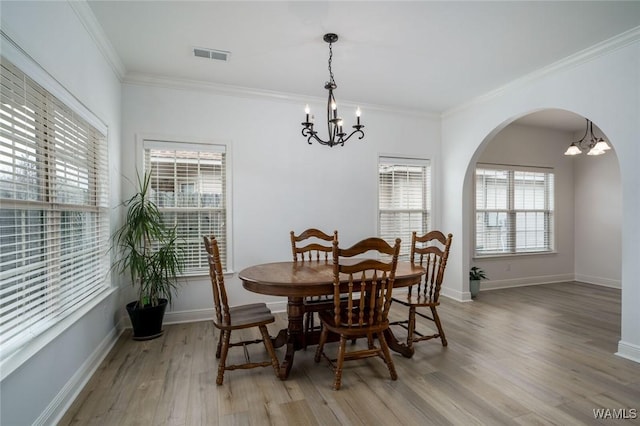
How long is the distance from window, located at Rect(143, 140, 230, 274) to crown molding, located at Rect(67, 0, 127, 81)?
80 cm

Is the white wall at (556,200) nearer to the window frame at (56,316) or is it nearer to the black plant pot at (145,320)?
the black plant pot at (145,320)

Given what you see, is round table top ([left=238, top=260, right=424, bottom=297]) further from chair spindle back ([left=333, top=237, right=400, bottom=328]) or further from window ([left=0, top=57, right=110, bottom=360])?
window ([left=0, top=57, right=110, bottom=360])

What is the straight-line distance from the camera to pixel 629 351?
9.25ft

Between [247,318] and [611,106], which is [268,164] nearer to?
[247,318]

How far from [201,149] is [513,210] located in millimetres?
5265

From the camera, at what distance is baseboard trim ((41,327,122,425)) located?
1905mm

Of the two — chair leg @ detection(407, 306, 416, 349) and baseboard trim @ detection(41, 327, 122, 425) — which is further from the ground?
chair leg @ detection(407, 306, 416, 349)

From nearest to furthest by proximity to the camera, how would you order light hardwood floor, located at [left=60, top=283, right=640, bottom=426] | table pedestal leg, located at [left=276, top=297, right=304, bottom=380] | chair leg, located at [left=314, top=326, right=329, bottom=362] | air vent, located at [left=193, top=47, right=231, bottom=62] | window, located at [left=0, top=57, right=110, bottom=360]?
window, located at [left=0, top=57, right=110, bottom=360]
light hardwood floor, located at [left=60, top=283, right=640, bottom=426]
chair leg, located at [left=314, top=326, right=329, bottom=362]
table pedestal leg, located at [left=276, top=297, right=304, bottom=380]
air vent, located at [left=193, top=47, right=231, bottom=62]

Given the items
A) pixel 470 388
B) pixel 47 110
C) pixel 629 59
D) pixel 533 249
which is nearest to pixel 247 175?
pixel 47 110

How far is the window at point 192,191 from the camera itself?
379 cm

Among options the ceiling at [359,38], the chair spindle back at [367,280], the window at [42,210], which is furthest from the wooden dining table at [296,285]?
the ceiling at [359,38]

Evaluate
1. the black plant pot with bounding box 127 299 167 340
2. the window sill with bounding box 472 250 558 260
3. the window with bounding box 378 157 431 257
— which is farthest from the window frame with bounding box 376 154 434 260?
the black plant pot with bounding box 127 299 167 340

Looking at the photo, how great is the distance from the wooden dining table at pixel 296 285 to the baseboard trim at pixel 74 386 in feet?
4.23

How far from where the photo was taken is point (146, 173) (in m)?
3.74
